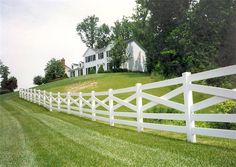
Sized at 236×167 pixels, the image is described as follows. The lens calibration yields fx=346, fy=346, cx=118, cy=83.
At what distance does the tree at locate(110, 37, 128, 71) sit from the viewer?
197ft

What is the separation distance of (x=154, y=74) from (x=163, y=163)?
1652 inches

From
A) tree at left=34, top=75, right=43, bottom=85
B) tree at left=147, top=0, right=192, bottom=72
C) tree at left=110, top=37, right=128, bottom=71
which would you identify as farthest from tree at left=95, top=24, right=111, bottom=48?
tree at left=147, top=0, right=192, bottom=72

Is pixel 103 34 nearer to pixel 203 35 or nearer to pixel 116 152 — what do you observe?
pixel 203 35

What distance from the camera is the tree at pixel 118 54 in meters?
60.0

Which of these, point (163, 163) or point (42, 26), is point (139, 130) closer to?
point (163, 163)

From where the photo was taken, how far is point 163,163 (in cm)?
566

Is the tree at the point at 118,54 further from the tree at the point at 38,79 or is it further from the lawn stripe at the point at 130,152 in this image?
the lawn stripe at the point at 130,152

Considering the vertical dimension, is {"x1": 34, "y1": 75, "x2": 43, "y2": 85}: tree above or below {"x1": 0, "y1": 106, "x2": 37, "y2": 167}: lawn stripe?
above

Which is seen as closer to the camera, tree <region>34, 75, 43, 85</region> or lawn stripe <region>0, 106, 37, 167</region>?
lawn stripe <region>0, 106, 37, 167</region>

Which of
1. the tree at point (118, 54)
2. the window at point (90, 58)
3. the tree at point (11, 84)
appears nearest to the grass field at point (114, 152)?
the tree at point (118, 54)

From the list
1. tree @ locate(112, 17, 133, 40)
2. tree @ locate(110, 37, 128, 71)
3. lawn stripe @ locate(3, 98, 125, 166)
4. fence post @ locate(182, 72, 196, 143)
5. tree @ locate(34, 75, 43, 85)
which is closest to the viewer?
lawn stripe @ locate(3, 98, 125, 166)

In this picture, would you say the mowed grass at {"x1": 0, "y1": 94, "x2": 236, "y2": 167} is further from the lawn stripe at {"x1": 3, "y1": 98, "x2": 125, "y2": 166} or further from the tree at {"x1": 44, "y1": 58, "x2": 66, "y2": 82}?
the tree at {"x1": 44, "y1": 58, "x2": 66, "y2": 82}

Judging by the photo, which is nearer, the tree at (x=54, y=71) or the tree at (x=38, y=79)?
the tree at (x=54, y=71)

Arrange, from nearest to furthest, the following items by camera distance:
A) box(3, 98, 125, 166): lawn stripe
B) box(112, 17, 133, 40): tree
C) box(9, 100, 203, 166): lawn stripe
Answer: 1. box(9, 100, 203, 166): lawn stripe
2. box(3, 98, 125, 166): lawn stripe
3. box(112, 17, 133, 40): tree
